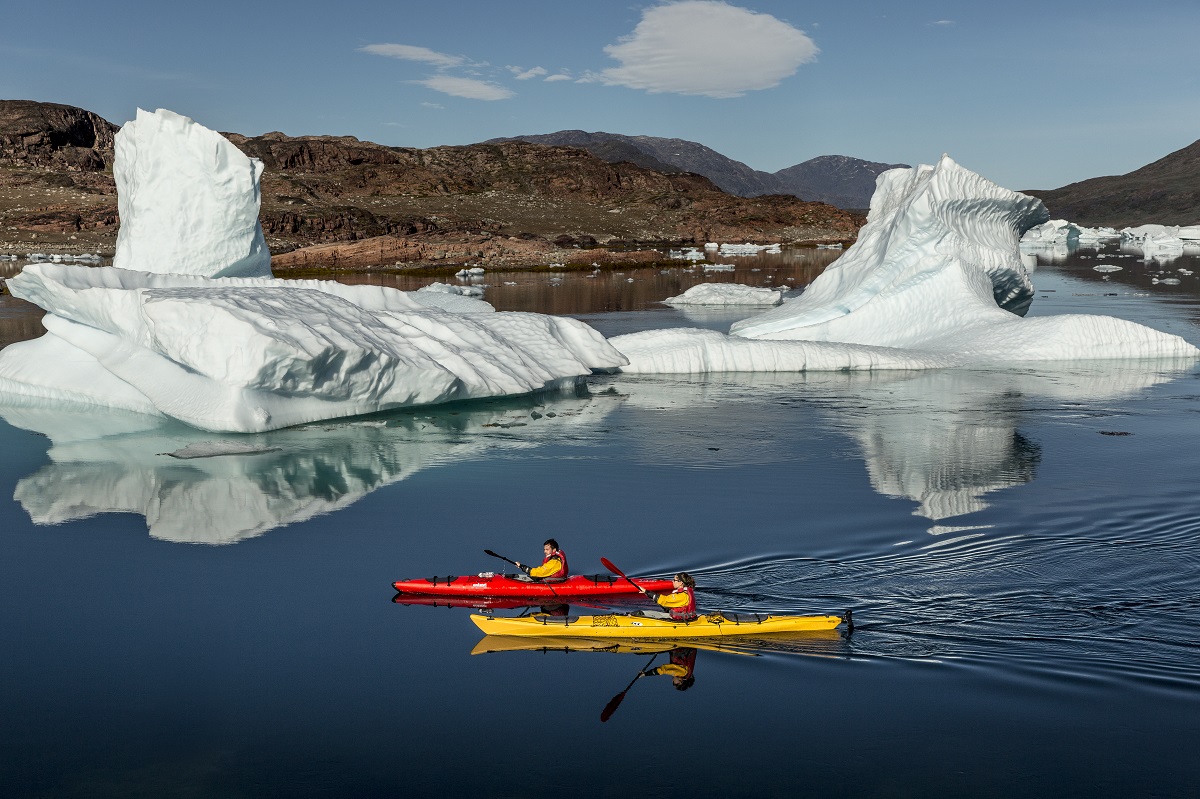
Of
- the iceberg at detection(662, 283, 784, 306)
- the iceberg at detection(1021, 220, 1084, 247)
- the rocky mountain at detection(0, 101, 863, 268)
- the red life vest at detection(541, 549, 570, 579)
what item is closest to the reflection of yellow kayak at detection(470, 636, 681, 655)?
the red life vest at detection(541, 549, 570, 579)

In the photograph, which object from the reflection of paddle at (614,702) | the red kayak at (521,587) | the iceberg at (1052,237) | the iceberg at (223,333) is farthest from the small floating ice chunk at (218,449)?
the iceberg at (1052,237)

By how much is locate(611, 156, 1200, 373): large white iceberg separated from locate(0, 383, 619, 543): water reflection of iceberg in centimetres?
459

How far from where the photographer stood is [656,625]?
870cm

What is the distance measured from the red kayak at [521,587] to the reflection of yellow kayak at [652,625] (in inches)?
22.5

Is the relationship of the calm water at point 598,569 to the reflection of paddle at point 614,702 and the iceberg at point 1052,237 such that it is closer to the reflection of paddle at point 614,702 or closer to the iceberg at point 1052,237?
the reflection of paddle at point 614,702

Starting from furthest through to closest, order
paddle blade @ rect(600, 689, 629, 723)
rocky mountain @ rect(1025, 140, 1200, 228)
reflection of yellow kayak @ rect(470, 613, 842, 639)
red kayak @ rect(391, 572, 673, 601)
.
Result: 1. rocky mountain @ rect(1025, 140, 1200, 228)
2. red kayak @ rect(391, 572, 673, 601)
3. reflection of yellow kayak @ rect(470, 613, 842, 639)
4. paddle blade @ rect(600, 689, 629, 723)

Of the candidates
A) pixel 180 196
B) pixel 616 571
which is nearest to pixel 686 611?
pixel 616 571

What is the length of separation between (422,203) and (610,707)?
10193cm

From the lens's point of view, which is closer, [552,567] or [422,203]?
[552,567]

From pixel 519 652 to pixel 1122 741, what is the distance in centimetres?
424

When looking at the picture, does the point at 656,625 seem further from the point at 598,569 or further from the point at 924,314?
the point at 924,314

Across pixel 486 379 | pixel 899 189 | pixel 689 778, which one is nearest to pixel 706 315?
pixel 899 189

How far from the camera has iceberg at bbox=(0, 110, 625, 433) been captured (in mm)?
15117

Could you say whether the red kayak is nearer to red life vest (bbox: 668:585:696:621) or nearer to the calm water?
the calm water
